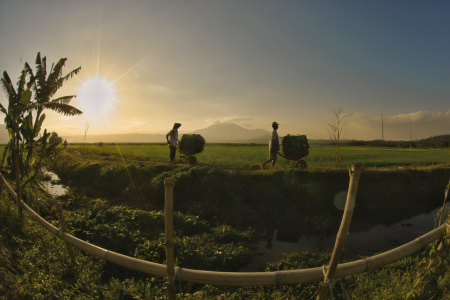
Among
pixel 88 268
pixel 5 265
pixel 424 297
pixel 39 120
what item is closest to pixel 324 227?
pixel 424 297

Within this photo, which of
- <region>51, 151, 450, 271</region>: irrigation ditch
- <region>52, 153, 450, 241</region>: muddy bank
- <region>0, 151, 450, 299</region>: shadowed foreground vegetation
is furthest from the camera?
<region>52, 153, 450, 241</region>: muddy bank

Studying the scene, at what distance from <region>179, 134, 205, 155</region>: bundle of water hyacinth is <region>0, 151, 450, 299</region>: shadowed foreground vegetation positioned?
139cm

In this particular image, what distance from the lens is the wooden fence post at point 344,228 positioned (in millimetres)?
1847

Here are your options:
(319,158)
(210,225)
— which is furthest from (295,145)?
(319,158)

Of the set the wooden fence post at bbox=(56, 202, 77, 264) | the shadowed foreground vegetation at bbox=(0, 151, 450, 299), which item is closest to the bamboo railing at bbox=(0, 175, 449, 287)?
the shadowed foreground vegetation at bbox=(0, 151, 450, 299)

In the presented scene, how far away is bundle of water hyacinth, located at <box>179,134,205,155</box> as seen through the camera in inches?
442

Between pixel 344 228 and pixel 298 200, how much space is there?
6.48 metres

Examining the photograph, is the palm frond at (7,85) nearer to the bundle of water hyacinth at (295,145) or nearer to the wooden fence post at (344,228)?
the wooden fence post at (344,228)

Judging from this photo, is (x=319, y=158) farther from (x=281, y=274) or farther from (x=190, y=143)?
(x=281, y=274)

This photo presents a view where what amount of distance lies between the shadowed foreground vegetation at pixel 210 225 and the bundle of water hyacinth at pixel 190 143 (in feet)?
4.55

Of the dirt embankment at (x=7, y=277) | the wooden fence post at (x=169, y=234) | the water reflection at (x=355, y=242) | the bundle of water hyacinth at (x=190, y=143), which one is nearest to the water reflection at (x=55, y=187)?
the bundle of water hyacinth at (x=190, y=143)

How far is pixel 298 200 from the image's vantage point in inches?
321

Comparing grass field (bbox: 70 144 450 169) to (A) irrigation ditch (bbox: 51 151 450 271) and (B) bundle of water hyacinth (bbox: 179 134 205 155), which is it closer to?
(B) bundle of water hyacinth (bbox: 179 134 205 155)

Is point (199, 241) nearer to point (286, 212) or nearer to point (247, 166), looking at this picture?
point (286, 212)
